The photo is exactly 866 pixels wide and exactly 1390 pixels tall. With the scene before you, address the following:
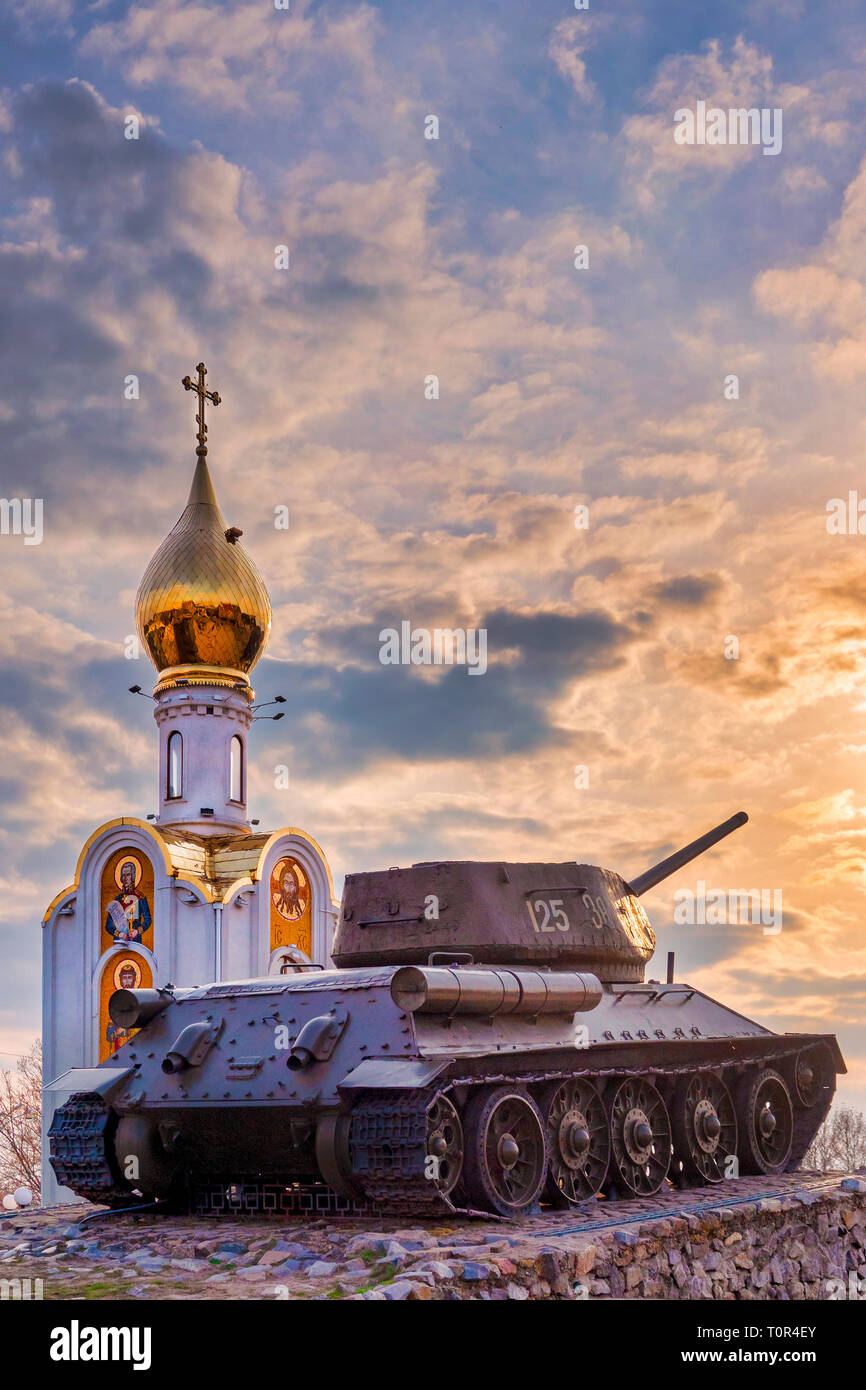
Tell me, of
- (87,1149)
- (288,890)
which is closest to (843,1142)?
(288,890)

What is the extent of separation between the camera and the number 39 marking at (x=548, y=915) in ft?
47.9

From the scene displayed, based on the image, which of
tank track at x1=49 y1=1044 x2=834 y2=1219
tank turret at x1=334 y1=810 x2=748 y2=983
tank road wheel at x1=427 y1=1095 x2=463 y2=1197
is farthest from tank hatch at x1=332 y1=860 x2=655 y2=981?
tank road wheel at x1=427 y1=1095 x2=463 y2=1197

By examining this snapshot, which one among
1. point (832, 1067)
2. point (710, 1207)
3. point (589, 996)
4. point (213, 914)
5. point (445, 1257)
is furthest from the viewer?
point (213, 914)

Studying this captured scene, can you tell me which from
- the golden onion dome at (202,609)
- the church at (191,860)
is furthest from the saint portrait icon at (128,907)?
the golden onion dome at (202,609)

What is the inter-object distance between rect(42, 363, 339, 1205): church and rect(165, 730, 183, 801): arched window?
0.07ft

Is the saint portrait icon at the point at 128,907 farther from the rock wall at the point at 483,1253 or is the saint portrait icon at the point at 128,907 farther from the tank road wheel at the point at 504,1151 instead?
the tank road wheel at the point at 504,1151

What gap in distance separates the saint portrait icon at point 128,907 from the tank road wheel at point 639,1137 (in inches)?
614

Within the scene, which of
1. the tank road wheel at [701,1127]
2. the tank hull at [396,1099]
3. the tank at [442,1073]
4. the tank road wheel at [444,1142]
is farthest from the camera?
the tank road wheel at [701,1127]

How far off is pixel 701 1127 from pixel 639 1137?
1362 millimetres

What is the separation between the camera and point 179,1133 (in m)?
12.9

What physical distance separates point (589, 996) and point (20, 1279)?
558 centimetres

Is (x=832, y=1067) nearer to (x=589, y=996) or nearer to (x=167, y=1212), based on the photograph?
(x=589, y=996)

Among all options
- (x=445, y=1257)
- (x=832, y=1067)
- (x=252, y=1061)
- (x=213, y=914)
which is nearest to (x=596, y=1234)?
(x=445, y=1257)

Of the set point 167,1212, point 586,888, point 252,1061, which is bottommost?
point 167,1212
